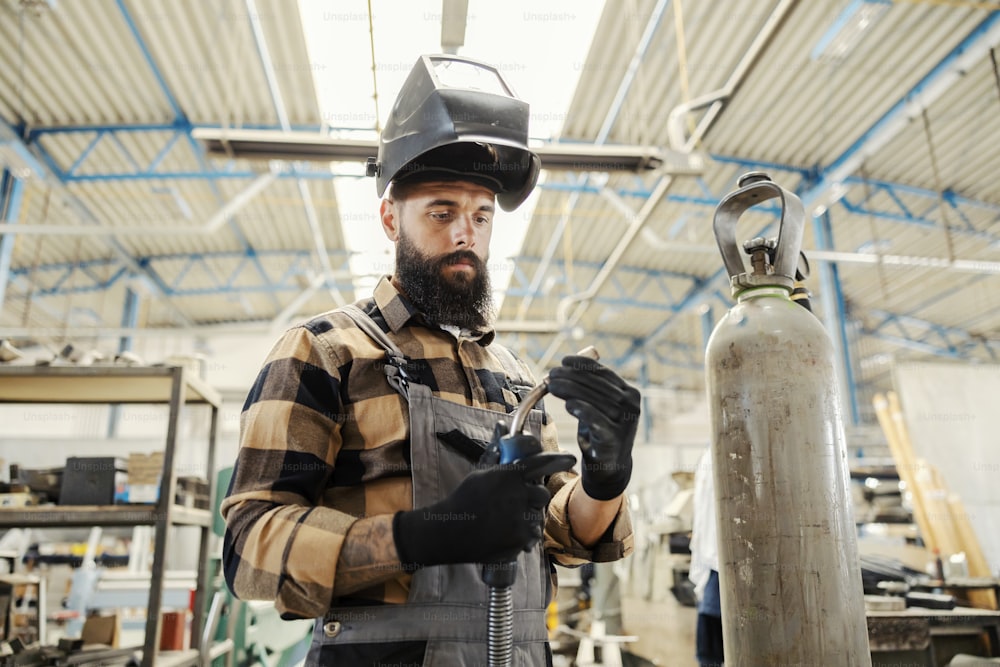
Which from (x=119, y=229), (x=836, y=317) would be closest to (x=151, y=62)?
(x=119, y=229)

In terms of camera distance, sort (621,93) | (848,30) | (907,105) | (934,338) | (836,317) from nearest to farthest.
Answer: (848,30) < (621,93) < (907,105) < (836,317) < (934,338)

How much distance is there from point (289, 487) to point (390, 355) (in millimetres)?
289

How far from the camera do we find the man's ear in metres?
1.50

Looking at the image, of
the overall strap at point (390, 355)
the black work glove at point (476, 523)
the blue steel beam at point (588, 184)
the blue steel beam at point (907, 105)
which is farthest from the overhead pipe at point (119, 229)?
the blue steel beam at point (907, 105)


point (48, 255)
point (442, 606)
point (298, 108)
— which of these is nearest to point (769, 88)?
point (298, 108)

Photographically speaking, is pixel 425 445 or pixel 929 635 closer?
pixel 425 445

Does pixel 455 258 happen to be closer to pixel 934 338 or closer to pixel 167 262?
pixel 167 262

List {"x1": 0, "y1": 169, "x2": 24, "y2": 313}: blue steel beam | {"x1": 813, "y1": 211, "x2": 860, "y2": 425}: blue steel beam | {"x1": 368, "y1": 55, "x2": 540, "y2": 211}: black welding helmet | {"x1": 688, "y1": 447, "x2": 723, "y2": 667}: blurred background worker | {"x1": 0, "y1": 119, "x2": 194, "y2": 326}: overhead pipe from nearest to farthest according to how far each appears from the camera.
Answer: {"x1": 368, "y1": 55, "x2": 540, "y2": 211}: black welding helmet
{"x1": 688, "y1": 447, "x2": 723, "y2": 667}: blurred background worker
{"x1": 0, "y1": 119, "x2": 194, "y2": 326}: overhead pipe
{"x1": 0, "y1": 169, "x2": 24, "y2": 313}: blue steel beam
{"x1": 813, "y1": 211, "x2": 860, "y2": 425}: blue steel beam

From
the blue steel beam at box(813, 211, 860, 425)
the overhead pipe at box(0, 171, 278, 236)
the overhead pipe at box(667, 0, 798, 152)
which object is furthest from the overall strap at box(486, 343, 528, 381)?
the blue steel beam at box(813, 211, 860, 425)

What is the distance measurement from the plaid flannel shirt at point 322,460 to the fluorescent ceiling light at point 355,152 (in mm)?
2456

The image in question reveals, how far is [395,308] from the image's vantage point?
4.62 ft

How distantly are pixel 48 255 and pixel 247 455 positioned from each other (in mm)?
11616

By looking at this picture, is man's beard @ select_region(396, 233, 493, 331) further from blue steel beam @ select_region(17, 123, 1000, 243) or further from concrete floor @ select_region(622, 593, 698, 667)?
blue steel beam @ select_region(17, 123, 1000, 243)

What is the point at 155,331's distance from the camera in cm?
1011
